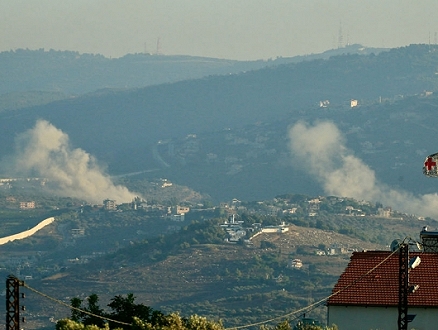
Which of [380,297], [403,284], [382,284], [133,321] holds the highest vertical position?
[382,284]

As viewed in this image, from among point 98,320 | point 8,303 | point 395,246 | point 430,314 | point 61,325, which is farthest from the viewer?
point 395,246

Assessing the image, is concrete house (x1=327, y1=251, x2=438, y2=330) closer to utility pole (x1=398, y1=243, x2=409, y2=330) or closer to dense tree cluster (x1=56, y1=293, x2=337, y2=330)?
dense tree cluster (x1=56, y1=293, x2=337, y2=330)

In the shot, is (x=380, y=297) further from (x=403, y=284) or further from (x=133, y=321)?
(x=133, y=321)

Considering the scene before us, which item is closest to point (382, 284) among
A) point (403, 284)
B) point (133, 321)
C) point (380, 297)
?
point (380, 297)

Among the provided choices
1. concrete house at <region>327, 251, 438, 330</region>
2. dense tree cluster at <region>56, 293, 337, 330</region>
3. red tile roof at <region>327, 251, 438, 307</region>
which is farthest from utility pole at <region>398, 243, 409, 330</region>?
red tile roof at <region>327, 251, 438, 307</region>

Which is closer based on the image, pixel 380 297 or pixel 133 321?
pixel 380 297

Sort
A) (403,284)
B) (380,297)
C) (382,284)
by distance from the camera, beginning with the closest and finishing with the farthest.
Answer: (403,284)
(380,297)
(382,284)

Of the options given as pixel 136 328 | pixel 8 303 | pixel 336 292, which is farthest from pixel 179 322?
pixel 8 303

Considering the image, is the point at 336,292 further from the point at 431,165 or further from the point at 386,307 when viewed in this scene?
the point at 431,165

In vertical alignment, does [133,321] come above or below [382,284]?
below
